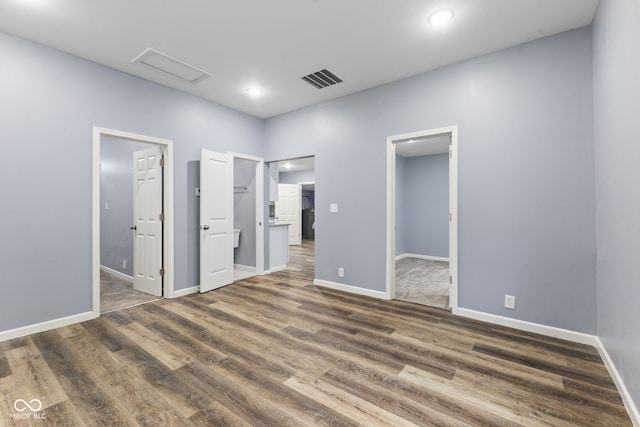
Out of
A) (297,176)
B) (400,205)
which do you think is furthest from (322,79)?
(297,176)

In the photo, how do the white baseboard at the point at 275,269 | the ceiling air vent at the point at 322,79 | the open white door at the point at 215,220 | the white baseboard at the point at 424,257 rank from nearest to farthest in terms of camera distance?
the ceiling air vent at the point at 322,79
the open white door at the point at 215,220
the white baseboard at the point at 275,269
the white baseboard at the point at 424,257

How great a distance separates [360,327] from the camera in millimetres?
2852

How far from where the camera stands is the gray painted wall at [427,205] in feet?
22.3

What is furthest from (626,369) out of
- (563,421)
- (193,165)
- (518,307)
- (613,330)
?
(193,165)

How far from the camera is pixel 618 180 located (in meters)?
1.87

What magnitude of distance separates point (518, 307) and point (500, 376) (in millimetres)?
1075

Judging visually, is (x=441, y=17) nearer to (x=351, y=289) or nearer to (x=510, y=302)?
(x=510, y=302)

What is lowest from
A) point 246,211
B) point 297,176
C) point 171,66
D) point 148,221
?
point 148,221

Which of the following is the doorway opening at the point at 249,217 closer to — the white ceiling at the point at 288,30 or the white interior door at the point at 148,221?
the white interior door at the point at 148,221

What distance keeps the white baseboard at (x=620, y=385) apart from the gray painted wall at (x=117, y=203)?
590 cm

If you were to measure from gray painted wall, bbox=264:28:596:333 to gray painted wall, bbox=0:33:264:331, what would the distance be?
10.7 feet

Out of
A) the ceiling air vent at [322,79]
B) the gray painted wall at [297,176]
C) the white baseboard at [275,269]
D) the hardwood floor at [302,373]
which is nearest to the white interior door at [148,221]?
the hardwood floor at [302,373]

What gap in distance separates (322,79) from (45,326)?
161 inches

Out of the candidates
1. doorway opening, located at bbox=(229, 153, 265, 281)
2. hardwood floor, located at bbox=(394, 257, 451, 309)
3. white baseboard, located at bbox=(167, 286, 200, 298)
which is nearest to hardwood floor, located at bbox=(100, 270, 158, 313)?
white baseboard, located at bbox=(167, 286, 200, 298)
